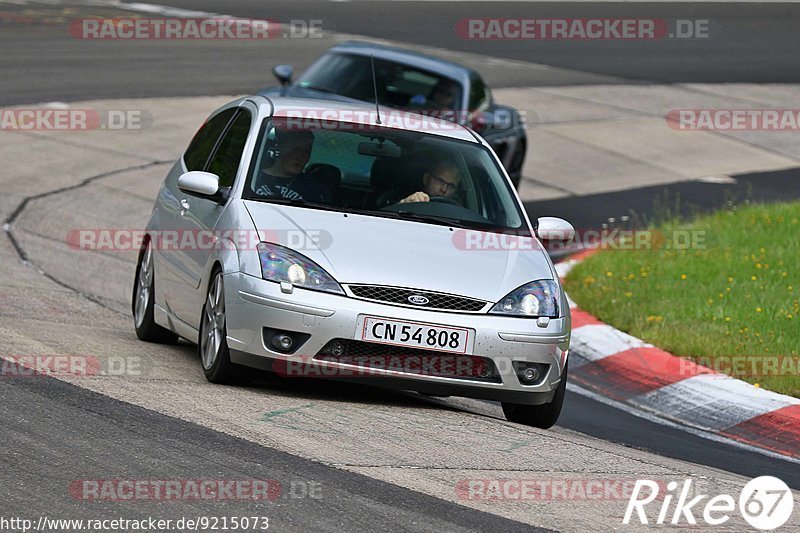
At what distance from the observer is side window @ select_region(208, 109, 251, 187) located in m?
8.48

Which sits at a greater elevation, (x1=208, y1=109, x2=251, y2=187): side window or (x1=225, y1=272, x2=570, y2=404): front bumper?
(x1=208, y1=109, x2=251, y2=187): side window

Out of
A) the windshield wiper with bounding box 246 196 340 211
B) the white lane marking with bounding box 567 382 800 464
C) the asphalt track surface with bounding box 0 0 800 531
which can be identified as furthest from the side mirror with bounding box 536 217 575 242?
the white lane marking with bounding box 567 382 800 464

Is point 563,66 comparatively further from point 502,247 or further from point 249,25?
point 502,247

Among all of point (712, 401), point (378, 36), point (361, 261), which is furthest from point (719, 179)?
point (361, 261)

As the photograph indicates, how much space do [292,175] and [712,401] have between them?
299 centimetres

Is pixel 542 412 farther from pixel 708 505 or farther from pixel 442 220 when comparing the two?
pixel 708 505

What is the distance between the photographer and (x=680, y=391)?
9.55 meters

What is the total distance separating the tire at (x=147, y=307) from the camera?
365 inches

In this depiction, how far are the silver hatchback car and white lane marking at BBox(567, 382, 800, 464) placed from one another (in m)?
1.23

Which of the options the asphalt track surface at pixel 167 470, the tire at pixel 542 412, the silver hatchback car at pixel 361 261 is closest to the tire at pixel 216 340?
the silver hatchback car at pixel 361 261

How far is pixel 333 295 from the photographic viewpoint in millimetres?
7324

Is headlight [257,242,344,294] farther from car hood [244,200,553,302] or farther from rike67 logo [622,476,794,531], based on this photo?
rike67 logo [622,476,794,531]

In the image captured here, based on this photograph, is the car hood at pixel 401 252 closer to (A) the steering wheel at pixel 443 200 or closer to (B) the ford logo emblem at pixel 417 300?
(B) the ford logo emblem at pixel 417 300

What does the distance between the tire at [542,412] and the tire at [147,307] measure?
93.0 inches
